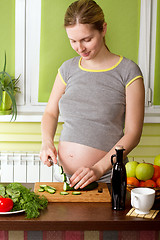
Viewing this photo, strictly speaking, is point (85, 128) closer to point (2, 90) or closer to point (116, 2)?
point (2, 90)

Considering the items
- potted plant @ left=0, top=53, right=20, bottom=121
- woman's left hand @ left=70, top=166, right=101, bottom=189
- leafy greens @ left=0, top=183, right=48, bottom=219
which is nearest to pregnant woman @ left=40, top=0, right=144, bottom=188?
woman's left hand @ left=70, top=166, right=101, bottom=189

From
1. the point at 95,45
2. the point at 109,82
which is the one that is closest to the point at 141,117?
the point at 109,82

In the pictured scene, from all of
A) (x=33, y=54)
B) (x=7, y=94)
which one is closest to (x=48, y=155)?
(x=7, y=94)

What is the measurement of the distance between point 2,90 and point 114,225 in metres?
2.07

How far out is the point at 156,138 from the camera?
368 centimetres

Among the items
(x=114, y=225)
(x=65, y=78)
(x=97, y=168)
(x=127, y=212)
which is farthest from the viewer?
(x=65, y=78)

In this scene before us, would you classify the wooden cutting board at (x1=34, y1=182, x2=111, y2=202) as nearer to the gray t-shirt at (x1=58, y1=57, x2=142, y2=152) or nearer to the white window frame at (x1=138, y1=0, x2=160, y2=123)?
the gray t-shirt at (x1=58, y1=57, x2=142, y2=152)

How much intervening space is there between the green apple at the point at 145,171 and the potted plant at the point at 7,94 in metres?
1.68

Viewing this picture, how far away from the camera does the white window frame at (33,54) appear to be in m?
3.56

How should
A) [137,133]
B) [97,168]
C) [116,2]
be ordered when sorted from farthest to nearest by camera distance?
[116,2] → [137,133] → [97,168]

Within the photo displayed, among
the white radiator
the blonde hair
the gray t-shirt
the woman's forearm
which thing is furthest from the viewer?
the white radiator

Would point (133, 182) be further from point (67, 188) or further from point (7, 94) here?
point (7, 94)

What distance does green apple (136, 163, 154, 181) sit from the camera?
2049 mm

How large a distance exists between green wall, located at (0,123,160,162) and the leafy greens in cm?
175
